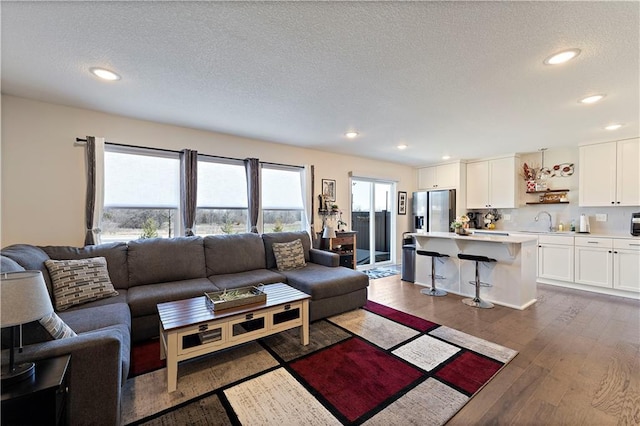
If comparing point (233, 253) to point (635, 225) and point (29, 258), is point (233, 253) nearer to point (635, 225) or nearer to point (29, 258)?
point (29, 258)

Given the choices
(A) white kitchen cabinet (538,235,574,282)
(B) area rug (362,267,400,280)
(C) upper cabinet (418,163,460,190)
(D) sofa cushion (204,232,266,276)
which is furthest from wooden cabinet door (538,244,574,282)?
(D) sofa cushion (204,232,266,276)

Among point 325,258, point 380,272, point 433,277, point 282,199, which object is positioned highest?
point 282,199

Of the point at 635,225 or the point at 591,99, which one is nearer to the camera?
the point at 591,99

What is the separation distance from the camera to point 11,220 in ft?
9.12

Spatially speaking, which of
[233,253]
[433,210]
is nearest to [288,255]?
[233,253]

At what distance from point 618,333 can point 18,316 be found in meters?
4.83

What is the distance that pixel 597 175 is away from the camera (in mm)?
4465

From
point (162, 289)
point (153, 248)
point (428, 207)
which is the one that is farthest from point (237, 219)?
point (428, 207)

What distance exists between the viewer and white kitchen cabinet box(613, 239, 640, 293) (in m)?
3.96

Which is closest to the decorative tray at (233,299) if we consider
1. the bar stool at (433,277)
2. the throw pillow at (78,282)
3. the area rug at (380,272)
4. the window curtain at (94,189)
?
the throw pillow at (78,282)

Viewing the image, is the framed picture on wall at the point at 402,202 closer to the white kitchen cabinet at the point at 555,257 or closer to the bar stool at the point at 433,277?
Result: the bar stool at the point at 433,277

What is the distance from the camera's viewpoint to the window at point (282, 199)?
181 inches

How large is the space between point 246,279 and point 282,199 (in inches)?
74.7

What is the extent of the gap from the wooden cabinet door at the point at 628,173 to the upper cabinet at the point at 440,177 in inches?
95.2
